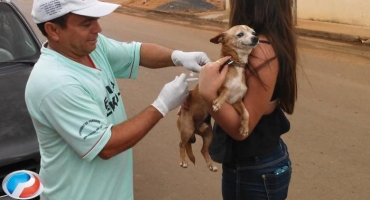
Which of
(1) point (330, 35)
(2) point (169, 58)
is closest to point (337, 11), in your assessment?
(1) point (330, 35)

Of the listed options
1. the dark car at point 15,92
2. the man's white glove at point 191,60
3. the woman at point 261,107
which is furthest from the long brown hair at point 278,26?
the dark car at point 15,92

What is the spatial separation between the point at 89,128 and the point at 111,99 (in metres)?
0.30

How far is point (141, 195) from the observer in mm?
4832

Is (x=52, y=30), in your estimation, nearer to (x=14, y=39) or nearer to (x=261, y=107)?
(x=261, y=107)

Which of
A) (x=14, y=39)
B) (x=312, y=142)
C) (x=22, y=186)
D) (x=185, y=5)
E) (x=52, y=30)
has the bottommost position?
(x=185, y=5)

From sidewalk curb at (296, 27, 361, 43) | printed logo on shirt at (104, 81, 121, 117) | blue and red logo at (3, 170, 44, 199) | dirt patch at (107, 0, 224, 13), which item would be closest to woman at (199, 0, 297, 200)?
printed logo on shirt at (104, 81, 121, 117)

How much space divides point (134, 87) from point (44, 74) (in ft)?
19.7

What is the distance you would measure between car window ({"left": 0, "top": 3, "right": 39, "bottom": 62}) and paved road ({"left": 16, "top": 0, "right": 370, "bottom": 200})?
62.2 inches

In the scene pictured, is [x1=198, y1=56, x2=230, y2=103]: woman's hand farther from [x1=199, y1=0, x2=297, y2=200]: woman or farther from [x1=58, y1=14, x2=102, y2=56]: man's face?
[x1=58, y1=14, x2=102, y2=56]: man's face

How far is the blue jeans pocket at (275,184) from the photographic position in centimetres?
257

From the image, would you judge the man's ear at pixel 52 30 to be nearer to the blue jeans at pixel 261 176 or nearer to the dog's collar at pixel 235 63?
the dog's collar at pixel 235 63

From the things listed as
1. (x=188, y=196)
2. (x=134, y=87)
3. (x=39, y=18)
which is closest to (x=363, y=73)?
(x=134, y=87)

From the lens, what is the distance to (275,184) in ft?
8.48

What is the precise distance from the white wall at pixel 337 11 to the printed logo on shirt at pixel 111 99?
1124 cm
